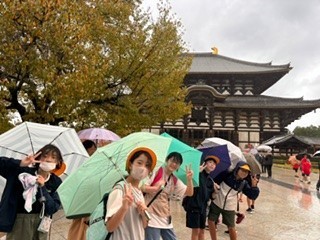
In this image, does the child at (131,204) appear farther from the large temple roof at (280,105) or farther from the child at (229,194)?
the large temple roof at (280,105)

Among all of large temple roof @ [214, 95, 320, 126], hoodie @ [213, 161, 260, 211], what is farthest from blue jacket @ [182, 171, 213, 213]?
large temple roof @ [214, 95, 320, 126]

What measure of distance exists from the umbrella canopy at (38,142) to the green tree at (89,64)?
405 centimetres

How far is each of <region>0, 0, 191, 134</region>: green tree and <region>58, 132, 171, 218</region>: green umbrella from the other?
5173mm

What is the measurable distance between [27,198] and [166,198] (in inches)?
61.4

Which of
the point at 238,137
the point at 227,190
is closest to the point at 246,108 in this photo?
the point at 238,137

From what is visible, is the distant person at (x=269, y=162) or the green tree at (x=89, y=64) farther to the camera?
the distant person at (x=269, y=162)

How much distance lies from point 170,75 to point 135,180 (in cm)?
858

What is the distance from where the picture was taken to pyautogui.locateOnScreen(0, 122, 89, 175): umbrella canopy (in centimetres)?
331

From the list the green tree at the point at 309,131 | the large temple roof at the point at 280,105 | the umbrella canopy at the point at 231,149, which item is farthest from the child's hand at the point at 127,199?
the green tree at the point at 309,131

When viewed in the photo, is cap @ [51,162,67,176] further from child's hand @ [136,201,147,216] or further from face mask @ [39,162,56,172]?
child's hand @ [136,201,147,216]

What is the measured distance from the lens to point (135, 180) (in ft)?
7.73

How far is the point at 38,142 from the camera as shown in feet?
11.2

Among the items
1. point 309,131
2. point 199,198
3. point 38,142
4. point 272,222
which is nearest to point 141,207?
point 38,142

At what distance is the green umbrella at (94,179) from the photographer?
8.50 feet
